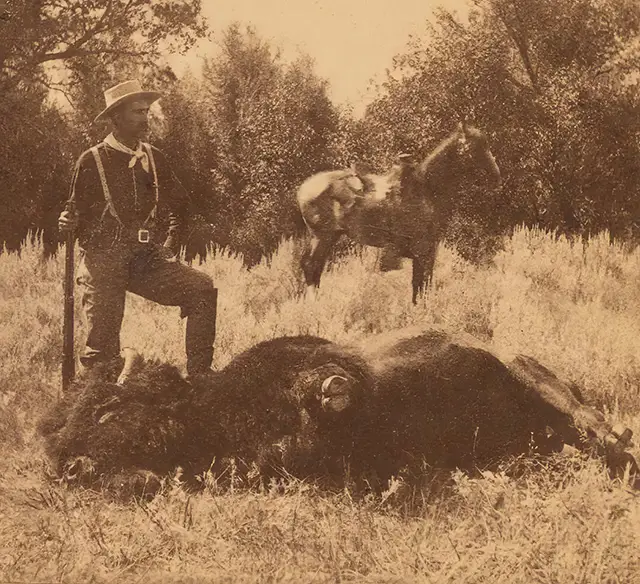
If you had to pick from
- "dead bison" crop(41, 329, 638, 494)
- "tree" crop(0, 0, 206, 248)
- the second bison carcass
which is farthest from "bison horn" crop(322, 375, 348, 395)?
"tree" crop(0, 0, 206, 248)

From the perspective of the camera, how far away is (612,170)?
492 cm

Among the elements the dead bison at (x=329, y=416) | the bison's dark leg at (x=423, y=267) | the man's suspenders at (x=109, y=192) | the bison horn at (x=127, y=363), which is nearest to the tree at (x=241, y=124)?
the man's suspenders at (x=109, y=192)

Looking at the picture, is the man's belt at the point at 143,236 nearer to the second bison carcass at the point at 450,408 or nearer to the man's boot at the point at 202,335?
the man's boot at the point at 202,335

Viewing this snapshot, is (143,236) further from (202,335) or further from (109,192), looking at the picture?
(202,335)

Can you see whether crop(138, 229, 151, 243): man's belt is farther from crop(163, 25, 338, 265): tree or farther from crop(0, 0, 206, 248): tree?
crop(0, 0, 206, 248): tree

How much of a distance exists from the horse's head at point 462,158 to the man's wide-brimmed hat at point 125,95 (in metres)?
1.98

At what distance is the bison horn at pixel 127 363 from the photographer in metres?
3.86

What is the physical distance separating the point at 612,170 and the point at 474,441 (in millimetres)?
2134

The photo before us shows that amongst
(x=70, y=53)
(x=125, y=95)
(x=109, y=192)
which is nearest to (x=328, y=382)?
(x=109, y=192)

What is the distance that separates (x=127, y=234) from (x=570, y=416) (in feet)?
7.98

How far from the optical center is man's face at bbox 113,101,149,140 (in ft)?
13.7

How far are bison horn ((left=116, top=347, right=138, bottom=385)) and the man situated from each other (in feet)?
1.02

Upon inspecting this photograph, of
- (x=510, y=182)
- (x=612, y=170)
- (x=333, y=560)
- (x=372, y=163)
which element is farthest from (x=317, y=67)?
(x=333, y=560)

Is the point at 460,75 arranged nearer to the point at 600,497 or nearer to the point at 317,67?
the point at 317,67
